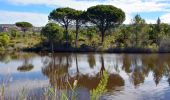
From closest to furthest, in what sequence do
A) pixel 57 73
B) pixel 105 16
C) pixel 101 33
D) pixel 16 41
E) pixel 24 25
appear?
pixel 57 73 → pixel 105 16 → pixel 101 33 → pixel 16 41 → pixel 24 25

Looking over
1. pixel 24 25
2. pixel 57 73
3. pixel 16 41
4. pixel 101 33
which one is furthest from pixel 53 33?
pixel 57 73

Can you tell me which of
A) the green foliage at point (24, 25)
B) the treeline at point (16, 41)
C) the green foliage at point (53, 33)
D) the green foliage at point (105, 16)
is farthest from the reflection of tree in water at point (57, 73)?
the green foliage at point (24, 25)

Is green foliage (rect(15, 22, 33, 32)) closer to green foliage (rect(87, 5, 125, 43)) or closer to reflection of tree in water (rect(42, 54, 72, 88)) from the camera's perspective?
green foliage (rect(87, 5, 125, 43))

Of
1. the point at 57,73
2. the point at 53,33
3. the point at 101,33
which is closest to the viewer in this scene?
the point at 57,73

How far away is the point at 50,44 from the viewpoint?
43.8m

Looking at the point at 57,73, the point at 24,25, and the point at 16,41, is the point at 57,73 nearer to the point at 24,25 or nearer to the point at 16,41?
the point at 16,41

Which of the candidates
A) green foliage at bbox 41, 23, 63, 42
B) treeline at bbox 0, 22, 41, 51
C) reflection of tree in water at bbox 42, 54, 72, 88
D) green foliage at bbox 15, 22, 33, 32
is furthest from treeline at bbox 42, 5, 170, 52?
reflection of tree in water at bbox 42, 54, 72, 88

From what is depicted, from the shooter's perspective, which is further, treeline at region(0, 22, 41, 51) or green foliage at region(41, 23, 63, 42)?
treeline at region(0, 22, 41, 51)

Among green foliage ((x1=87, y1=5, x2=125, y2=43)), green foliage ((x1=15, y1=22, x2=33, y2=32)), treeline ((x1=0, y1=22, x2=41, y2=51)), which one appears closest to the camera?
green foliage ((x1=87, y1=5, x2=125, y2=43))

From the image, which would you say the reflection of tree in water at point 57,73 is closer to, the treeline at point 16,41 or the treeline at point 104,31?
the treeline at point 104,31

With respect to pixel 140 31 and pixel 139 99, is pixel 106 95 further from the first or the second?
pixel 140 31

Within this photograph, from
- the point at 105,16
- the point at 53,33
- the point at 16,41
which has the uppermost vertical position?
the point at 105,16

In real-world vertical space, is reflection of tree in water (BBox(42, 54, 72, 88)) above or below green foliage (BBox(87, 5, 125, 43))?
below

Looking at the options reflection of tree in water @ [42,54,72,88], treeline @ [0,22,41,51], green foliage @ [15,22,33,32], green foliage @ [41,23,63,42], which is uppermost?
green foliage @ [15,22,33,32]
